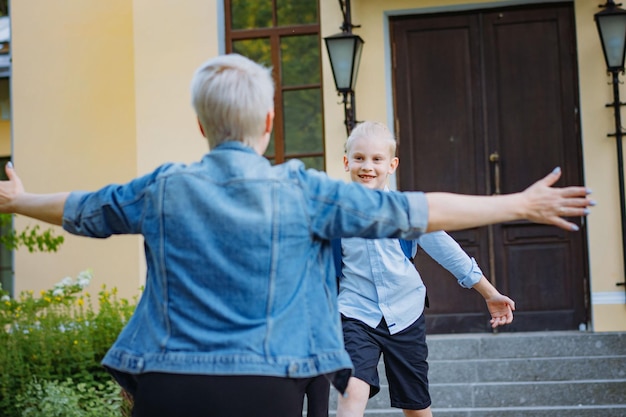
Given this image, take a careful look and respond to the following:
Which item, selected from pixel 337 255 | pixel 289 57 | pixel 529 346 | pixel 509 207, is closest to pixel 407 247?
pixel 337 255

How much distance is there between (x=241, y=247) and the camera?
7.23ft

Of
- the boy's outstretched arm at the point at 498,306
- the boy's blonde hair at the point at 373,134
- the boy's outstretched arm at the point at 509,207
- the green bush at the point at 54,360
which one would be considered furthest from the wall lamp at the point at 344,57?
the boy's outstretched arm at the point at 509,207

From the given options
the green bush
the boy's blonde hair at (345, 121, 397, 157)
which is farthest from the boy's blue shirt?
the green bush

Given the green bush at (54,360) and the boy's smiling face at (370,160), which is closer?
the boy's smiling face at (370,160)

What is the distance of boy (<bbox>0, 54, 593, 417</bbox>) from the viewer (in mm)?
2193

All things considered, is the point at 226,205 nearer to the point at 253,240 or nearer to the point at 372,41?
the point at 253,240

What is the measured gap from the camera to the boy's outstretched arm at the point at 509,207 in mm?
2270

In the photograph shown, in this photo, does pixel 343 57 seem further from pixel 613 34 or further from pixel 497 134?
pixel 613 34

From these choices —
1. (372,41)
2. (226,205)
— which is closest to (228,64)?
(226,205)

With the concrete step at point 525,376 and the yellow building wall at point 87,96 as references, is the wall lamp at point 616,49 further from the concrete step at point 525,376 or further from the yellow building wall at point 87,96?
the yellow building wall at point 87,96

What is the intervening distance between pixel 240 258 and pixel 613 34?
6.19 metres

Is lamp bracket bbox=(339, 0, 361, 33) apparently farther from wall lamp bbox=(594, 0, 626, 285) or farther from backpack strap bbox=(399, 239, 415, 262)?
backpack strap bbox=(399, 239, 415, 262)

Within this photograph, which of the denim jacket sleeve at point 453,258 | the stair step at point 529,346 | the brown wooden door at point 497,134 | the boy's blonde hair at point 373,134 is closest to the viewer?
the denim jacket sleeve at point 453,258

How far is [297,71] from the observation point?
27.7 ft
